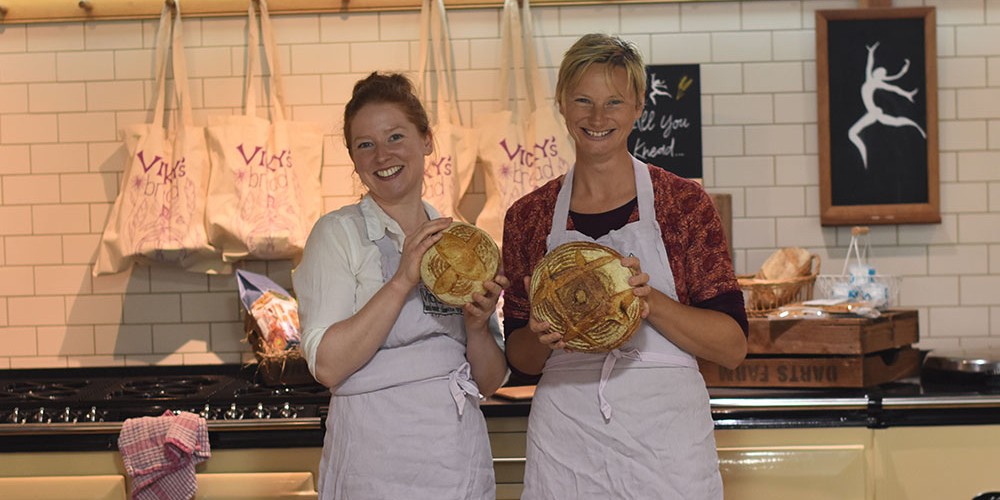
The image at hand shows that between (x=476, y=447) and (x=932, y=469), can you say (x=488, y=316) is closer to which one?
(x=476, y=447)

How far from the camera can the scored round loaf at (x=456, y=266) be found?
1964mm

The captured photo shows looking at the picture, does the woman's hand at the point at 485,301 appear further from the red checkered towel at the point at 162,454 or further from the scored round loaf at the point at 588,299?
the red checkered towel at the point at 162,454

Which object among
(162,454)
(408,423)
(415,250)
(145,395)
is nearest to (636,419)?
(408,423)

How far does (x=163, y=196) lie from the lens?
11.6 ft

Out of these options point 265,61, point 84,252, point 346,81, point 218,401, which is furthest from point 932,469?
point 84,252

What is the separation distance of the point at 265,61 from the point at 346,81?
0.30m

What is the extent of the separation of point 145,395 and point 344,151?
44.1 inches

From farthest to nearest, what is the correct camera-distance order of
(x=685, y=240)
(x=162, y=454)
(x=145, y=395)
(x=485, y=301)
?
(x=145, y=395) → (x=162, y=454) → (x=685, y=240) → (x=485, y=301)

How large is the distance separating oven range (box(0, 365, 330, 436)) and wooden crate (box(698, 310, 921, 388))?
125 centimetres

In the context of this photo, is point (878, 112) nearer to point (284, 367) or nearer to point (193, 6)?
point (284, 367)

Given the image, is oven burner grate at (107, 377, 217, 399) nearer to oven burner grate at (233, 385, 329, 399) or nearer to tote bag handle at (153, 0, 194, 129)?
oven burner grate at (233, 385, 329, 399)

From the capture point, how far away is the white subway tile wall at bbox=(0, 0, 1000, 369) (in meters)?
3.72

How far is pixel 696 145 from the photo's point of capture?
372 cm

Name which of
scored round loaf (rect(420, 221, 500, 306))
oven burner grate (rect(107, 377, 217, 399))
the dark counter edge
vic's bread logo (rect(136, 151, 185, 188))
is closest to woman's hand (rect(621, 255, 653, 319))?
scored round loaf (rect(420, 221, 500, 306))
